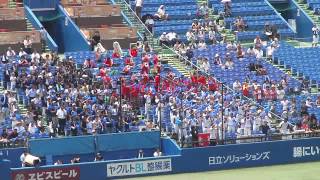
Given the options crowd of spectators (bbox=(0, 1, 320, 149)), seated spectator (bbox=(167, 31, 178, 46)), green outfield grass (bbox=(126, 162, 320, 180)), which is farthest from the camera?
seated spectator (bbox=(167, 31, 178, 46))

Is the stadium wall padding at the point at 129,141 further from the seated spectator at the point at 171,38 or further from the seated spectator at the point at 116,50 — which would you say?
the seated spectator at the point at 171,38

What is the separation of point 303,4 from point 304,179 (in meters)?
21.6

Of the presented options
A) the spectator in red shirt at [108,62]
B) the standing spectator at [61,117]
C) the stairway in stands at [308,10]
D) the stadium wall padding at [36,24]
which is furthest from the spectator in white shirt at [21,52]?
the stairway in stands at [308,10]

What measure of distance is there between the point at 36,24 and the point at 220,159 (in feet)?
44.9

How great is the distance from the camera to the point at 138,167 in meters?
38.9

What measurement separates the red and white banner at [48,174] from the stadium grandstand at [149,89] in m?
0.04

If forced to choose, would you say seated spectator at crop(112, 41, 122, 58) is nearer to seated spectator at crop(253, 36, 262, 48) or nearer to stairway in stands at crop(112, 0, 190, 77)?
stairway in stands at crop(112, 0, 190, 77)

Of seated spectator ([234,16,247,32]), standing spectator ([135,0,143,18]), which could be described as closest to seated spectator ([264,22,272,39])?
seated spectator ([234,16,247,32])

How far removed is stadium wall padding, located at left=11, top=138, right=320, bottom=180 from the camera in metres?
38.2

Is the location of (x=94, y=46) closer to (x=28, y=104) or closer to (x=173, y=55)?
(x=173, y=55)

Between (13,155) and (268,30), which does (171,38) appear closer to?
(268,30)

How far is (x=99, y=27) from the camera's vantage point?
Answer: 51.6 meters

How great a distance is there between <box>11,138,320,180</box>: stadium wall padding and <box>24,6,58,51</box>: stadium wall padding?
1098 cm

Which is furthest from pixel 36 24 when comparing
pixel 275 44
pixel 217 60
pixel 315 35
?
pixel 315 35
